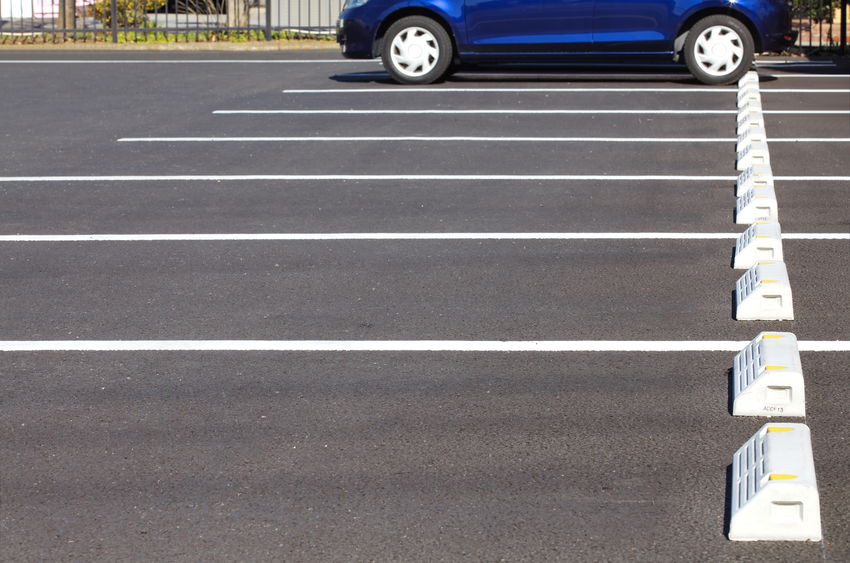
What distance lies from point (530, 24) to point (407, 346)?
1053 cm

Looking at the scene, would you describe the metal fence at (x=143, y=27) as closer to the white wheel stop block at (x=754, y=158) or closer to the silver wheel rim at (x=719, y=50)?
the silver wheel rim at (x=719, y=50)

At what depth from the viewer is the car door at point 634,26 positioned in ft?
50.5

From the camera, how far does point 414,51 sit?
1595 centimetres

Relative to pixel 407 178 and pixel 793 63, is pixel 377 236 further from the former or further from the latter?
pixel 793 63

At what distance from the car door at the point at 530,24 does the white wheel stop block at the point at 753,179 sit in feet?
21.7

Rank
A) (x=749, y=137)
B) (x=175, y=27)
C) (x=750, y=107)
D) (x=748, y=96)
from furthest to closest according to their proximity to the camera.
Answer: (x=175, y=27) < (x=748, y=96) < (x=750, y=107) < (x=749, y=137)

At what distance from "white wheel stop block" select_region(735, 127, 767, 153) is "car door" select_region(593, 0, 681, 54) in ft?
13.7

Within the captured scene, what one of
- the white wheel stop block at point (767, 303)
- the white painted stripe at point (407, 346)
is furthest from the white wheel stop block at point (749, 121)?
the white painted stripe at point (407, 346)

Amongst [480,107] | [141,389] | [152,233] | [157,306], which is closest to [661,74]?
[480,107]

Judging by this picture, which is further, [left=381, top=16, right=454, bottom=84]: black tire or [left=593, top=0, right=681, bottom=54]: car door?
[left=381, top=16, right=454, bottom=84]: black tire

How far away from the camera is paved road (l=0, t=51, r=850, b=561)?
4016 millimetres

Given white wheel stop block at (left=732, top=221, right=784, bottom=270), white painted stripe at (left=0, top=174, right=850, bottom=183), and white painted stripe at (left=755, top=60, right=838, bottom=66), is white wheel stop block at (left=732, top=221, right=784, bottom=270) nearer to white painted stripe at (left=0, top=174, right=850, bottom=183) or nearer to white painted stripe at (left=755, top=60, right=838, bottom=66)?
white painted stripe at (left=0, top=174, right=850, bottom=183)

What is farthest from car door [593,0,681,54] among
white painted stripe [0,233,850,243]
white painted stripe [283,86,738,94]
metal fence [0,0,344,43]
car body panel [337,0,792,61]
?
white painted stripe [0,233,850,243]

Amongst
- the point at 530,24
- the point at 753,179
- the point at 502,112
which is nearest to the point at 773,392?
the point at 753,179
